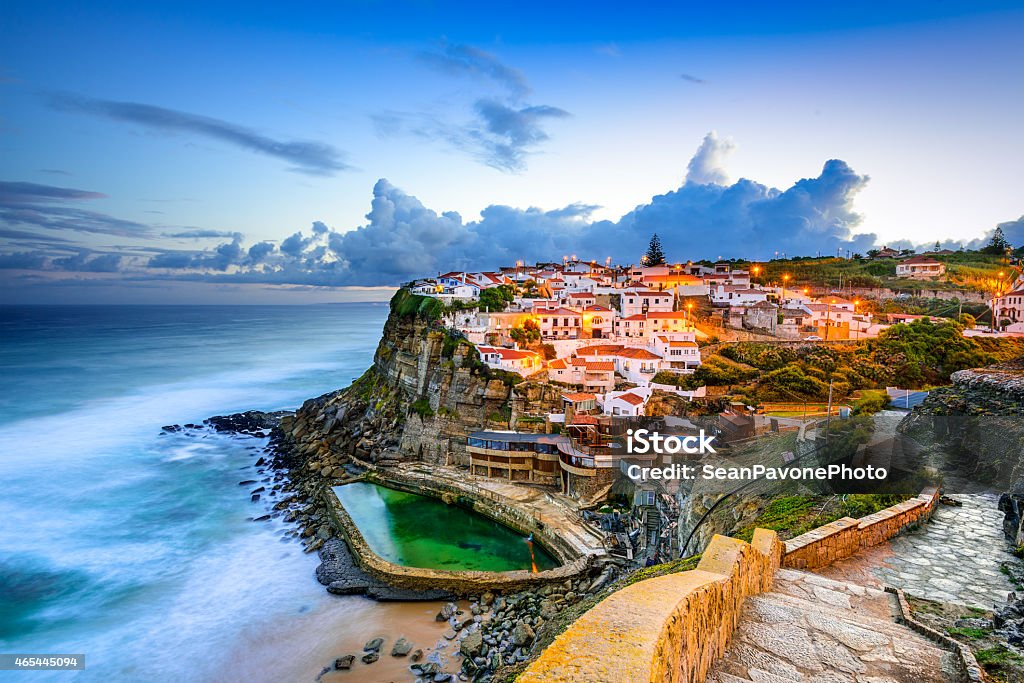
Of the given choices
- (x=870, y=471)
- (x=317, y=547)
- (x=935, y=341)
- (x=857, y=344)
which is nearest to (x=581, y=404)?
(x=317, y=547)

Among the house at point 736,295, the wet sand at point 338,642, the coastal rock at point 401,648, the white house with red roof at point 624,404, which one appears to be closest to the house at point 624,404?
the white house with red roof at point 624,404

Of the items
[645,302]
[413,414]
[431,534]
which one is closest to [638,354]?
[645,302]

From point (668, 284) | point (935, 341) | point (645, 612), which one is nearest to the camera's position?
point (645, 612)

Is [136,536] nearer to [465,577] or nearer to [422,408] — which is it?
[422,408]

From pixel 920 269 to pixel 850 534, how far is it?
155ft

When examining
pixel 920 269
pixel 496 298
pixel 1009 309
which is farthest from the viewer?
pixel 920 269

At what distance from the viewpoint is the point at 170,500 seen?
23922 millimetres

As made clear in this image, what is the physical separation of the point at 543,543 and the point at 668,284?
2960cm

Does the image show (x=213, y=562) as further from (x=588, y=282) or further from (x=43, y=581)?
(x=588, y=282)

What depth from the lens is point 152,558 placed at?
18.6 m

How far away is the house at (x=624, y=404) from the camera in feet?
76.7

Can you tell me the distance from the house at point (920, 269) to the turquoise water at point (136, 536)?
50.2 metres

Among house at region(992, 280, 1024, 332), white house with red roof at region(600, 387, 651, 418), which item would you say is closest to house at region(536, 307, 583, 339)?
white house with red roof at region(600, 387, 651, 418)

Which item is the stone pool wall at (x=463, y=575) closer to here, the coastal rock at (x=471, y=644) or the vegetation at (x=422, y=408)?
the coastal rock at (x=471, y=644)
